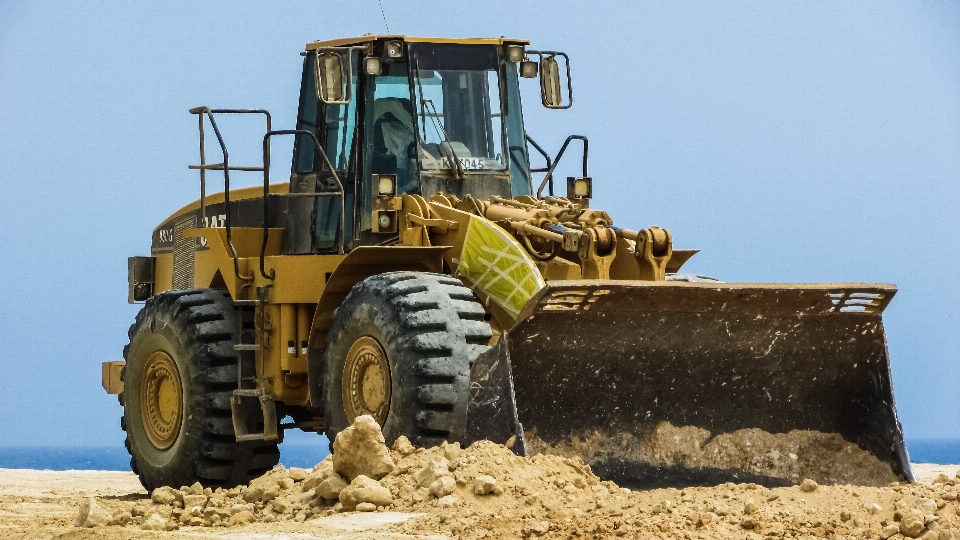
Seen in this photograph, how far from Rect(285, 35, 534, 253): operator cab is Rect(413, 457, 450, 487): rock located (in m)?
3.26

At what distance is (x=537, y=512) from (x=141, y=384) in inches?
254

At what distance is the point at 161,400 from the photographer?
1438 cm

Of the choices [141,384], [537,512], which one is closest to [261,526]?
[537,512]

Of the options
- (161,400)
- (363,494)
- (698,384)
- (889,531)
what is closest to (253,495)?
(363,494)

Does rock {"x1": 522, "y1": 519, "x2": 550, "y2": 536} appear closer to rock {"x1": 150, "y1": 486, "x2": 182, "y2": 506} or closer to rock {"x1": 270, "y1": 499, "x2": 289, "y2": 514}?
rock {"x1": 270, "y1": 499, "x2": 289, "y2": 514}

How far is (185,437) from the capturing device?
1366 centimetres

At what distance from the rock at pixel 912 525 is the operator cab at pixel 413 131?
5061 mm

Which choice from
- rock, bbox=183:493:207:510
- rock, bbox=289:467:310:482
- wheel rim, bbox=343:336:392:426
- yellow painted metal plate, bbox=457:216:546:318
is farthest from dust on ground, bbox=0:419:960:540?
yellow painted metal plate, bbox=457:216:546:318

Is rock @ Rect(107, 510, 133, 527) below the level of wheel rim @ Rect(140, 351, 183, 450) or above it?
below

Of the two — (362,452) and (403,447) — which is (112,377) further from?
(362,452)

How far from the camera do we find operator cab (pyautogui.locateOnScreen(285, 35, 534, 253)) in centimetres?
1280

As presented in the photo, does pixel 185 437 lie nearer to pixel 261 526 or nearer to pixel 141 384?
pixel 141 384

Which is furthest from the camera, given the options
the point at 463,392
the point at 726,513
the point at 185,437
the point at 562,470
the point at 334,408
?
the point at 185,437

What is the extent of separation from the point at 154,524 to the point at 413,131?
3.98m
